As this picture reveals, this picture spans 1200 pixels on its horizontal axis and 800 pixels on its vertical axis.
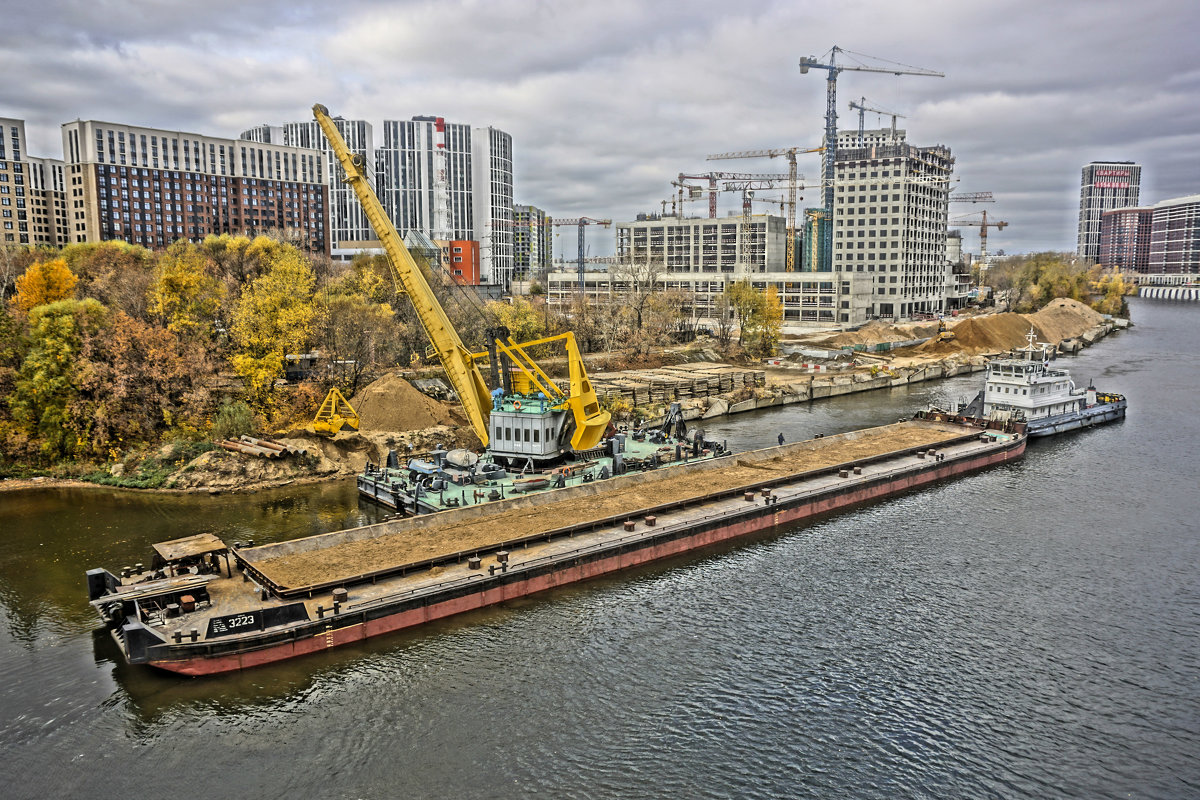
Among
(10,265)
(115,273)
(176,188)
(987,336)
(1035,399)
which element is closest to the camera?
(1035,399)

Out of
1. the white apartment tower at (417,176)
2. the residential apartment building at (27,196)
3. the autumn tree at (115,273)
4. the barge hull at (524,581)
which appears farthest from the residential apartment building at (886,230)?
the residential apartment building at (27,196)

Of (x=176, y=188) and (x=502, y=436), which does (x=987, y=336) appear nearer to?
(x=502, y=436)

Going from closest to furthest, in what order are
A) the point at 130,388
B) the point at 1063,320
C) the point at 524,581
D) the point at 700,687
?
the point at 700,687 < the point at 524,581 < the point at 130,388 < the point at 1063,320

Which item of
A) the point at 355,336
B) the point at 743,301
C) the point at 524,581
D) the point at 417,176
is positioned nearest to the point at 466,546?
the point at 524,581

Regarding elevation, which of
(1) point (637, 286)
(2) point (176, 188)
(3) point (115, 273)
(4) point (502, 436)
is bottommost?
(4) point (502, 436)

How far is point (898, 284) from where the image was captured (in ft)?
470

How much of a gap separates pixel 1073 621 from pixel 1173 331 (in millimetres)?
152440

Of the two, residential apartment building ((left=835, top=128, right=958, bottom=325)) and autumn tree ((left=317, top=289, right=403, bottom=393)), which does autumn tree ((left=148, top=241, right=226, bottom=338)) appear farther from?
residential apartment building ((left=835, top=128, right=958, bottom=325))

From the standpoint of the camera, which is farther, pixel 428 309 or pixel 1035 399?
pixel 1035 399

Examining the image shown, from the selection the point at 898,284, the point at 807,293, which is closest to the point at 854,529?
the point at 807,293

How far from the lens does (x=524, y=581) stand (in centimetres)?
2933

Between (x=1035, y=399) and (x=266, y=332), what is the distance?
56.8m

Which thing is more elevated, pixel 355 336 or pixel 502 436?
pixel 355 336

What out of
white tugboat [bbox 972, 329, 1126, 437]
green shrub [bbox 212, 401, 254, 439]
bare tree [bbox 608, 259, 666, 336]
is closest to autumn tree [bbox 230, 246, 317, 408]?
green shrub [bbox 212, 401, 254, 439]
